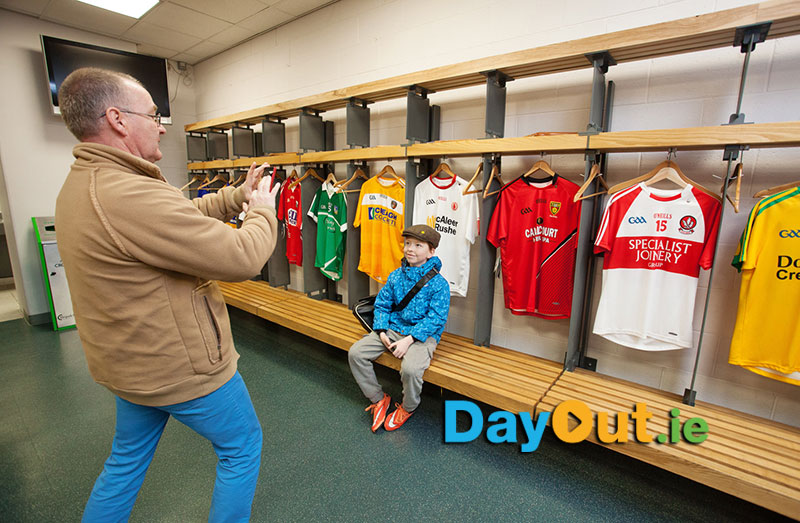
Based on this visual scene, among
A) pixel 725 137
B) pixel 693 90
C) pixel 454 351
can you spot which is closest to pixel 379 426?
pixel 454 351

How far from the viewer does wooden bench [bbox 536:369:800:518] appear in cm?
139

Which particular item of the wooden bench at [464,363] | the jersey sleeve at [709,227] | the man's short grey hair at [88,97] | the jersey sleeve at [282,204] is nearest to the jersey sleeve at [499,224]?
the wooden bench at [464,363]

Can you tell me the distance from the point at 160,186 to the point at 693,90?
244cm

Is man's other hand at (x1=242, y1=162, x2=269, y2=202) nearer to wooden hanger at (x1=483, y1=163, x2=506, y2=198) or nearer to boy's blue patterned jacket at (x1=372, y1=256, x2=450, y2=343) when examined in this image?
boy's blue patterned jacket at (x1=372, y1=256, x2=450, y2=343)

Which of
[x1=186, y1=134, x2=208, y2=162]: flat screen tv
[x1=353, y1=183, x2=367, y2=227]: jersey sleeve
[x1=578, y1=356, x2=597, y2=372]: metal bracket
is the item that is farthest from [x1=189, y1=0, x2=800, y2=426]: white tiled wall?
[x1=186, y1=134, x2=208, y2=162]: flat screen tv

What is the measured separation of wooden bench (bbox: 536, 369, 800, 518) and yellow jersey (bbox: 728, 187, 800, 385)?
10.8 inches

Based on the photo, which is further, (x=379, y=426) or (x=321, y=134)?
(x=321, y=134)

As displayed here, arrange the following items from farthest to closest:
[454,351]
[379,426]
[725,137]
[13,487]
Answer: [454,351] < [379,426] < [13,487] < [725,137]

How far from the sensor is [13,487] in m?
1.85

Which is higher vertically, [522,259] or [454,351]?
[522,259]

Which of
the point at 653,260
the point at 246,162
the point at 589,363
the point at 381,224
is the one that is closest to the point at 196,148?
the point at 246,162

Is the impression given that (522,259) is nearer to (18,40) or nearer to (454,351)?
(454,351)

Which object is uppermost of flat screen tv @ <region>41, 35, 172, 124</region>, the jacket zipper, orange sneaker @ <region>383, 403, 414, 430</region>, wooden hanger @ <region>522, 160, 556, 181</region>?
flat screen tv @ <region>41, 35, 172, 124</region>

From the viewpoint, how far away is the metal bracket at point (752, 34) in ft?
5.24
